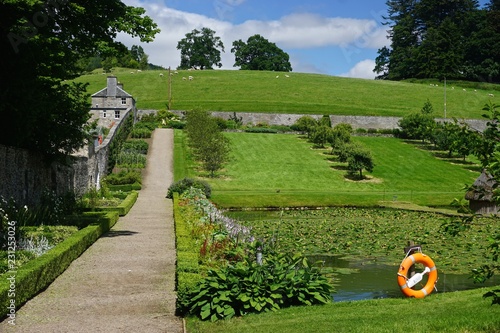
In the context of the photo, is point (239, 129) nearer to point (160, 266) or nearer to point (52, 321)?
point (160, 266)

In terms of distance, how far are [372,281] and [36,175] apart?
14.8 meters

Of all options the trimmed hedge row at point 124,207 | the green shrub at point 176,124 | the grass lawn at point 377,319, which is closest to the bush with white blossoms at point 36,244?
the grass lawn at point 377,319

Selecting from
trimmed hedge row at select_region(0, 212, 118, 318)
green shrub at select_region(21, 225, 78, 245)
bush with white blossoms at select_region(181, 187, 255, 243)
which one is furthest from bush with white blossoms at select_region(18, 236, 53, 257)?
bush with white blossoms at select_region(181, 187, 255, 243)

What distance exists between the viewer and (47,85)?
70.9 ft

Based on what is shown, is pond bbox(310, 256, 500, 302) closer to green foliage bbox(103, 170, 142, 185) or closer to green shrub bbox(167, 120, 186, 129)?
green foliage bbox(103, 170, 142, 185)

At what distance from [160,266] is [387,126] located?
7109 centimetres

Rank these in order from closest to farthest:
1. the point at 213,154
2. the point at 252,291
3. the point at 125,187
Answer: the point at 252,291
the point at 125,187
the point at 213,154

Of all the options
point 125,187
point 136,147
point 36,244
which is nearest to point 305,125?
point 136,147

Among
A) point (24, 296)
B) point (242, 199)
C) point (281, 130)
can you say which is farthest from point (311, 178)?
point (24, 296)

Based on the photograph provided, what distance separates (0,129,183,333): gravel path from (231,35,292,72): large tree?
125695 mm

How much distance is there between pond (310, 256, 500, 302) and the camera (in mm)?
14430

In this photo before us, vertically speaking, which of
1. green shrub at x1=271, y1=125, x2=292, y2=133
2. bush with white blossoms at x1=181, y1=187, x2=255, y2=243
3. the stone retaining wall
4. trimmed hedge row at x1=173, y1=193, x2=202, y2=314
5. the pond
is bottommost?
the pond

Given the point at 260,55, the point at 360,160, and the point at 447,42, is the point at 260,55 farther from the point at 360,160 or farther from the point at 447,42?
the point at 360,160

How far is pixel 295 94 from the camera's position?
100688mm
